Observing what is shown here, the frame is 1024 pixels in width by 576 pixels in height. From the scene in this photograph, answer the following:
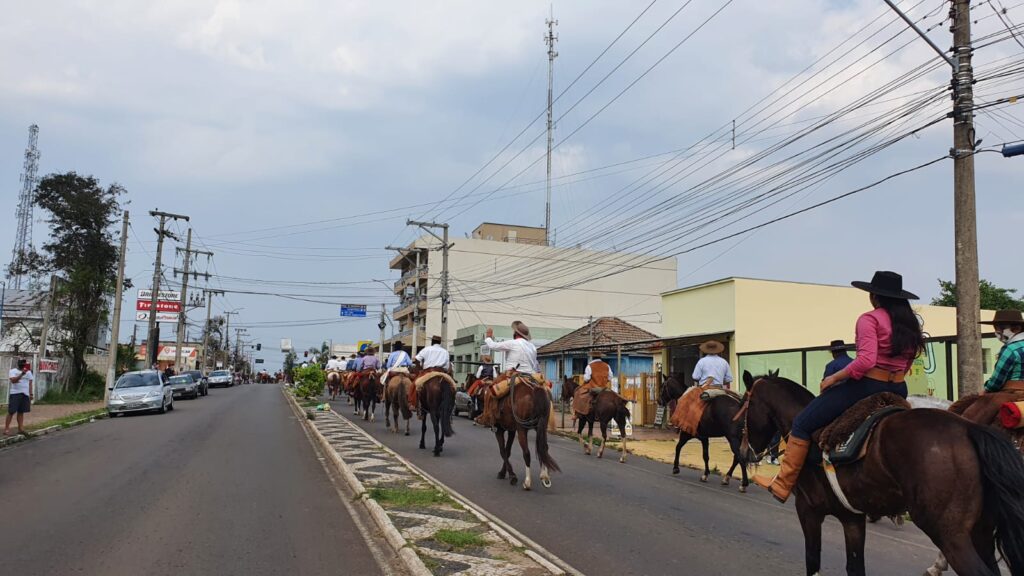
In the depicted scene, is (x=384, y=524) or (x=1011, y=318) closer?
(x=1011, y=318)

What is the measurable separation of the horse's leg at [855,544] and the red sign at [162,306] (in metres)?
53.9

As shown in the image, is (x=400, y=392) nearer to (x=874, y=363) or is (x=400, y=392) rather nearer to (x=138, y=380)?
(x=874, y=363)

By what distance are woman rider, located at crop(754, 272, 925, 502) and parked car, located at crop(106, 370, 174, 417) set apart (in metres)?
24.1

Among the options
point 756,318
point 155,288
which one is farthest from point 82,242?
point 756,318

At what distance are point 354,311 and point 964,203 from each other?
47216 millimetres

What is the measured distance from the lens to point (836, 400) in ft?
15.7

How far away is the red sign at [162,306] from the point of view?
52.4 meters

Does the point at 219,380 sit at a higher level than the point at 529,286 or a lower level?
lower

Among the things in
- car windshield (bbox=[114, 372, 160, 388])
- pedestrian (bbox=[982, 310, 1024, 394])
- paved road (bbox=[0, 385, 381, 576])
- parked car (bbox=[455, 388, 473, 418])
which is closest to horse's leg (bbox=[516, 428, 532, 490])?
paved road (bbox=[0, 385, 381, 576])

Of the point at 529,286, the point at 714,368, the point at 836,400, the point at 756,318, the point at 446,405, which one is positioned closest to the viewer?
the point at 836,400

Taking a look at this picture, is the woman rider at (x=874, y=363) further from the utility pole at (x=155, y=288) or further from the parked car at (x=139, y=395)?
the utility pole at (x=155, y=288)

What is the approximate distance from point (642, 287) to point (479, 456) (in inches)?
2077

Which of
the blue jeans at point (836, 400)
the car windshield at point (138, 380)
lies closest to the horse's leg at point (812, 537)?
the blue jeans at point (836, 400)

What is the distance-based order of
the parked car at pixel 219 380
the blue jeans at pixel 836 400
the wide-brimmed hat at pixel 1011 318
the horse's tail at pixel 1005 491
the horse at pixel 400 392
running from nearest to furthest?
1. the horse's tail at pixel 1005 491
2. the blue jeans at pixel 836 400
3. the wide-brimmed hat at pixel 1011 318
4. the horse at pixel 400 392
5. the parked car at pixel 219 380
